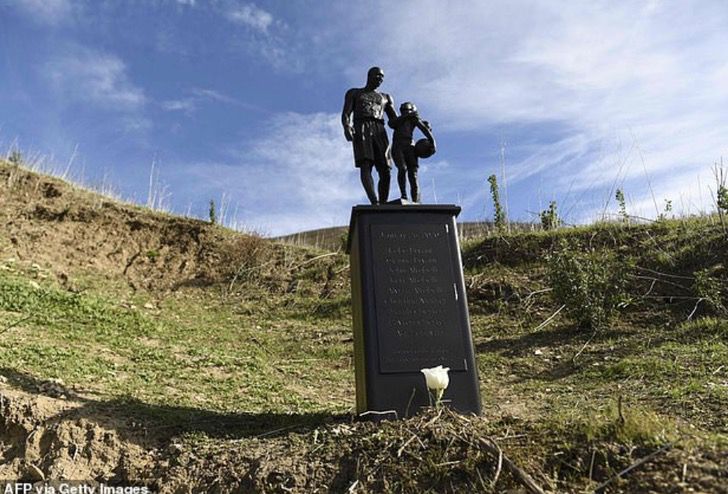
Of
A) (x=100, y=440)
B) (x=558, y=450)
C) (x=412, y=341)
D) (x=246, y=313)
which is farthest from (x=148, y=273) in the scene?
(x=558, y=450)

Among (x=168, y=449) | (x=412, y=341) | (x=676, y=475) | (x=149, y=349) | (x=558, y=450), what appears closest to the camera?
(x=676, y=475)

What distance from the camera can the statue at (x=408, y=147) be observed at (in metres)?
5.18

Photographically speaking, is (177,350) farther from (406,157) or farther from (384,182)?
(406,157)

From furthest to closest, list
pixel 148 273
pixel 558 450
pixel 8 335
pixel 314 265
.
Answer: pixel 314 265
pixel 148 273
pixel 8 335
pixel 558 450

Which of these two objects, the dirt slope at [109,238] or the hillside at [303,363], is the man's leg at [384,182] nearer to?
the hillside at [303,363]

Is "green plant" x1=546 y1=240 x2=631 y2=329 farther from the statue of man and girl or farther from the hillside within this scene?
the statue of man and girl

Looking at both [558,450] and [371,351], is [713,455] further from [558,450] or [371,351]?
→ [371,351]

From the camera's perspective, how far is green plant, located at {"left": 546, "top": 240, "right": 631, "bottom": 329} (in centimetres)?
802

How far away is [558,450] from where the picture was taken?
3082 millimetres

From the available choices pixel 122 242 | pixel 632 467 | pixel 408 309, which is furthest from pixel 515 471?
pixel 122 242

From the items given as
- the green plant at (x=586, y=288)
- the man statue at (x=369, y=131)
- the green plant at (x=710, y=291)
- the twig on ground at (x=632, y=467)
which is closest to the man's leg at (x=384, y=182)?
the man statue at (x=369, y=131)

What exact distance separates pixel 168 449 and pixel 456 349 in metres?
2.20

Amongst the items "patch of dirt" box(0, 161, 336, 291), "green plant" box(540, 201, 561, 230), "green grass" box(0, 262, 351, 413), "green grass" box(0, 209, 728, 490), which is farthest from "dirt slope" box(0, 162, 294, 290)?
"green plant" box(540, 201, 561, 230)

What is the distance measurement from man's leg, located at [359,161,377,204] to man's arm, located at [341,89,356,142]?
0.95 feet
